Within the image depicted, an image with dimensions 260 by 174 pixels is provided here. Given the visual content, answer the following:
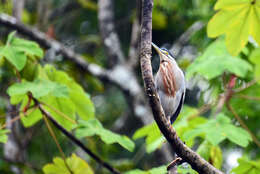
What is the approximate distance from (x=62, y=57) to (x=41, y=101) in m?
1.97

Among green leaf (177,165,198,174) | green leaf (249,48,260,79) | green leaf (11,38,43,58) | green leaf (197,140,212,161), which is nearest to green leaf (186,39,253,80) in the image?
green leaf (249,48,260,79)

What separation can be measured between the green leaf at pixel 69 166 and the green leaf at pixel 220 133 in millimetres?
719

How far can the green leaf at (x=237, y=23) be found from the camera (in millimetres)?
1723

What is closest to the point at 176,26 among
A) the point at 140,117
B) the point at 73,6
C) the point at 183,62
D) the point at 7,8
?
the point at 183,62

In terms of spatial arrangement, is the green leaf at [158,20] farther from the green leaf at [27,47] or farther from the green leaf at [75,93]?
the green leaf at [27,47]

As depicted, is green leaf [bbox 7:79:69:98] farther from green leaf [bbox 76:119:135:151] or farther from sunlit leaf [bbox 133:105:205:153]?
sunlit leaf [bbox 133:105:205:153]

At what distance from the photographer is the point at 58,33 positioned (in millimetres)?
5707

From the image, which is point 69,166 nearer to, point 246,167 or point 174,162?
point 174,162

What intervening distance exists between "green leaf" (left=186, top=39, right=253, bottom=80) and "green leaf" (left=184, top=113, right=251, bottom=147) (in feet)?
1.24

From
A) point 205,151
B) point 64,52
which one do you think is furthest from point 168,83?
point 64,52

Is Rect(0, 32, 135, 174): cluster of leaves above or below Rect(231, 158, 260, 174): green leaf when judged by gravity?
above

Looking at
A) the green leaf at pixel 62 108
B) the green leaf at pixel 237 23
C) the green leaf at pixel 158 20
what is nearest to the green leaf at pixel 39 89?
the green leaf at pixel 62 108

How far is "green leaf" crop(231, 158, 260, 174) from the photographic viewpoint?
1977 mm

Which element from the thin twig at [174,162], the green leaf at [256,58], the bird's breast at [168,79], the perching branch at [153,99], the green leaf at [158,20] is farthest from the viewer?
the green leaf at [158,20]
